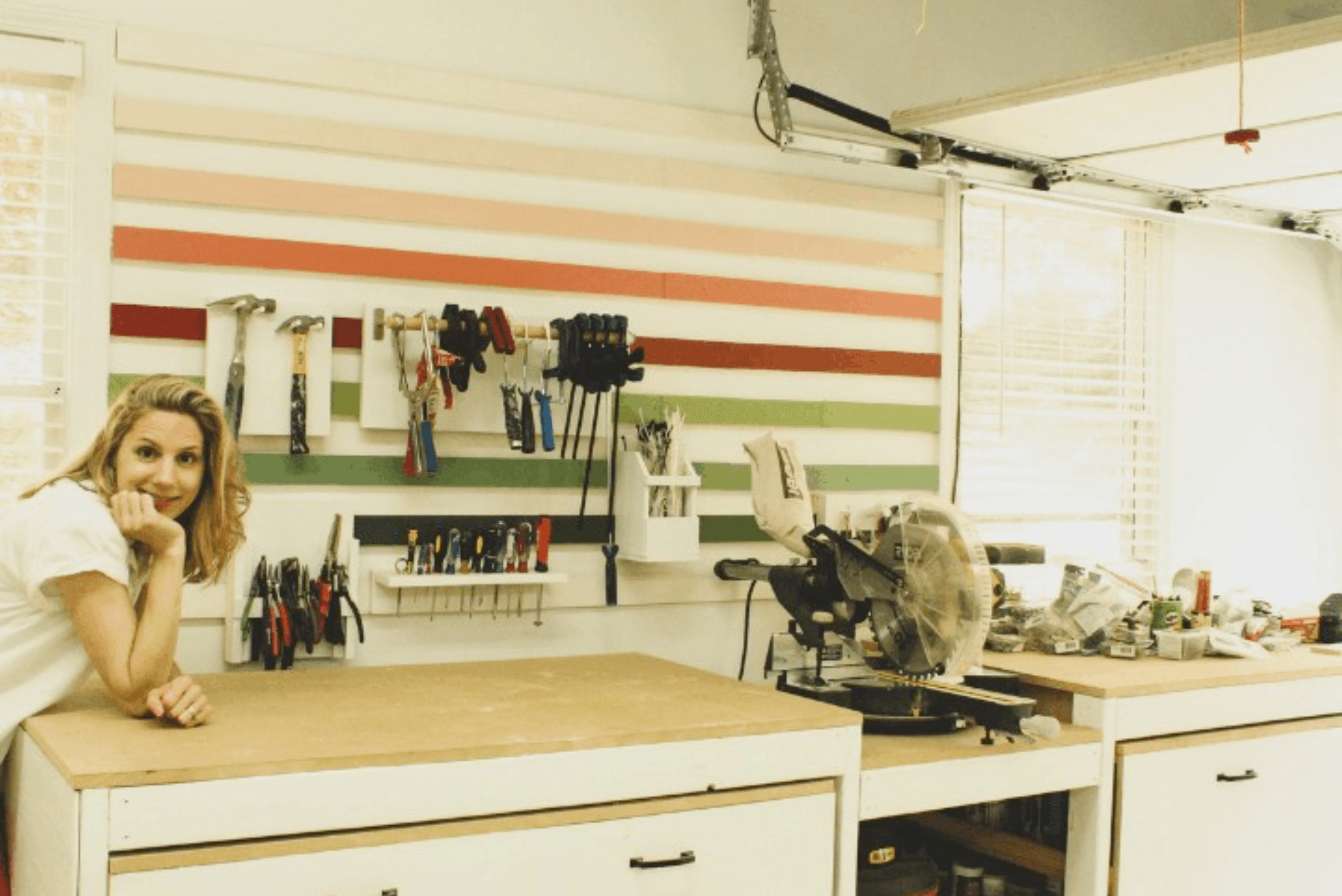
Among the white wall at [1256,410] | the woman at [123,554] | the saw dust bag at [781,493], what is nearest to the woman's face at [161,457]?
the woman at [123,554]

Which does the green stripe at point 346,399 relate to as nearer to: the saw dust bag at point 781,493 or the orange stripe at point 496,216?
the orange stripe at point 496,216

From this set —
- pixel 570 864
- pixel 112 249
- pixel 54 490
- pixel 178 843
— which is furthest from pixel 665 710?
pixel 112 249

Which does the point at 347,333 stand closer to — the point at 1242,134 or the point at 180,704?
the point at 180,704

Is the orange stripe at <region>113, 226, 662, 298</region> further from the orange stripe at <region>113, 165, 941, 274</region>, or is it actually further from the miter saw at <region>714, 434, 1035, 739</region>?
the miter saw at <region>714, 434, 1035, 739</region>

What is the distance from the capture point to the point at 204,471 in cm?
262

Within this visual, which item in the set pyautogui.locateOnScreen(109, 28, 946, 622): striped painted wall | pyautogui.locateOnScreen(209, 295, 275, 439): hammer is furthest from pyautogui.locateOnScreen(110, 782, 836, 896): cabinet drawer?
pyautogui.locateOnScreen(209, 295, 275, 439): hammer

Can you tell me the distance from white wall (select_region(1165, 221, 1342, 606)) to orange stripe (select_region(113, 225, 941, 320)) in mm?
1254

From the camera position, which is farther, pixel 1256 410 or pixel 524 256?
pixel 1256 410

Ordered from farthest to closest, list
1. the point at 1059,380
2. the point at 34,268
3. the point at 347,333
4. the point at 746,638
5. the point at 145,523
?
1. the point at 1059,380
2. the point at 746,638
3. the point at 347,333
4. the point at 34,268
5. the point at 145,523

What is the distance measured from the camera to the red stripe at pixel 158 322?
9.80 feet

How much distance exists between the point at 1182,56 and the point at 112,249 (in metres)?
2.40

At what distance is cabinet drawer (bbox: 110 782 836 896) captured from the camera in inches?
80.4

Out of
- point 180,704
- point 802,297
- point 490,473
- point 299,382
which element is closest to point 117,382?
point 299,382

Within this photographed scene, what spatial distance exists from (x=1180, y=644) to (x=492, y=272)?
2034mm
